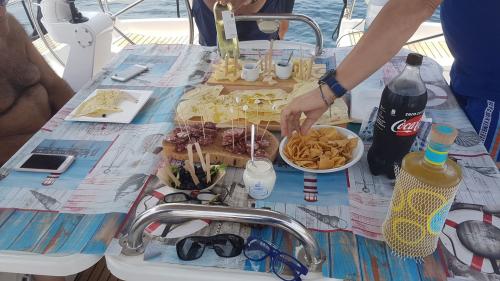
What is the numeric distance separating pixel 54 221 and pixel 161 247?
268mm

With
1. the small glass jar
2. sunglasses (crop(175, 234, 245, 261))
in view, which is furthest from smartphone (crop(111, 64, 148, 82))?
sunglasses (crop(175, 234, 245, 261))

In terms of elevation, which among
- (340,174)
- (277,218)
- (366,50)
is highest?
(366,50)

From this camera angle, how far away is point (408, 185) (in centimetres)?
69

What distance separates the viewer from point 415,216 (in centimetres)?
70

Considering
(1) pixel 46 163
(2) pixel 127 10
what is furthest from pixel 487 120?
(2) pixel 127 10

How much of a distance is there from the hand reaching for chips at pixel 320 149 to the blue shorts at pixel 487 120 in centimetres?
48

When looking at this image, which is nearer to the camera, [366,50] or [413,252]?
[413,252]

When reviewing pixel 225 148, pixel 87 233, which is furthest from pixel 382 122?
pixel 87 233

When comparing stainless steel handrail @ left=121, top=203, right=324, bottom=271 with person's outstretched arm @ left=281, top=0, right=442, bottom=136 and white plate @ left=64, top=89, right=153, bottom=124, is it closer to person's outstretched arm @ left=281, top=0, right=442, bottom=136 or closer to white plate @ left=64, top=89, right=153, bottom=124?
person's outstretched arm @ left=281, top=0, right=442, bottom=136

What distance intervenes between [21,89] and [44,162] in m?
0.73

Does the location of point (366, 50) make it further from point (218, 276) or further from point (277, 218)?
point (218, 276)

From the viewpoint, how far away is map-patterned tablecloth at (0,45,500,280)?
753mm

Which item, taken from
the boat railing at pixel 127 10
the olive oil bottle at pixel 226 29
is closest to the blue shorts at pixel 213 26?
the boat railing at pixel 127 10

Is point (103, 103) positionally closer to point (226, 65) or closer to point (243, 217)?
point (226, 65)
